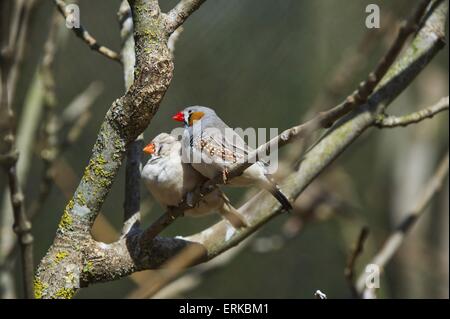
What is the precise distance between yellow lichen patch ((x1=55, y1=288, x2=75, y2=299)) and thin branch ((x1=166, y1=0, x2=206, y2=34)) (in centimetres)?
74

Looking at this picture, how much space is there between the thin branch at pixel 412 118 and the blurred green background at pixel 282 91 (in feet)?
2.69

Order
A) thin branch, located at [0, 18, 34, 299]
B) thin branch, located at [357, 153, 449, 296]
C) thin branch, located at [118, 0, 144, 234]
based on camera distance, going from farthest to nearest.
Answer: thin branch, located at [357, 153, 449, 296], thin branch, located at [118, 0, 144, 234], thin branch, located at [0, 18, 34, 299]

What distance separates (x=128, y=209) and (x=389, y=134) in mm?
2598

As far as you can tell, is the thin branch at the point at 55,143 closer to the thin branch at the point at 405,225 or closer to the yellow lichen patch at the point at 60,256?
the yellow lichen patch at the point at 60,256

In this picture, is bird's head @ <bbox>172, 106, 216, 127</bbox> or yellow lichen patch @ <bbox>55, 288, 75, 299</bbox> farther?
bird's head @ <bbox>172, 106, 216, 127</bbox>

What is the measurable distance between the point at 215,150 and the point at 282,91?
78.1 inches

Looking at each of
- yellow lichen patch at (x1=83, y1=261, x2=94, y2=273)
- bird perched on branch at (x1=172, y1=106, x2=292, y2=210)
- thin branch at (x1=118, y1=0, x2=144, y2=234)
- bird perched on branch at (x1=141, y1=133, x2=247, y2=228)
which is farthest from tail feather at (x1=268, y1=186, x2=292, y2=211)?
yellow lichen patch at (x1=83, y1=261, x2=94, y2=273)

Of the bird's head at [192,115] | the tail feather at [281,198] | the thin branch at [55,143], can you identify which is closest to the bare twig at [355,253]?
the tail feather at [281,198]

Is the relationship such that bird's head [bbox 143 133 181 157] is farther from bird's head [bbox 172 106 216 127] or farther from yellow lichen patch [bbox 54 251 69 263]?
yellow lichen patch [bbox 54 251 69 263]

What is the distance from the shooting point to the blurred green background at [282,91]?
359 centimetres

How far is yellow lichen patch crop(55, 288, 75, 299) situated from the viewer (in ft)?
5.76

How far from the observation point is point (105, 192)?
1.78 meters

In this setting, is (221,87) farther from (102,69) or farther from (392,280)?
(392,280)
